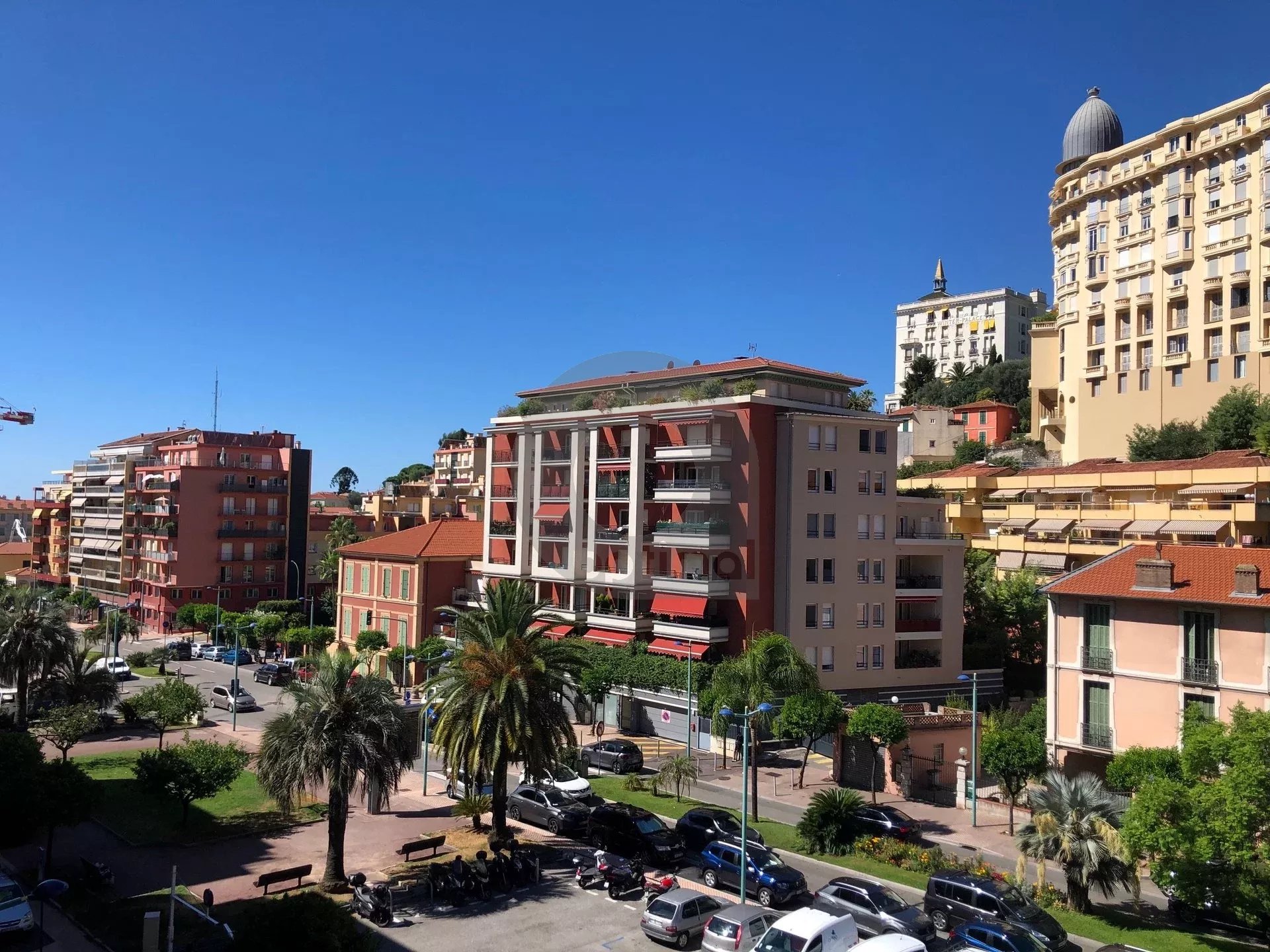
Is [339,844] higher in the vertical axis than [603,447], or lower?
lower

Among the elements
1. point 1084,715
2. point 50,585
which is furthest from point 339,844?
point 50,585

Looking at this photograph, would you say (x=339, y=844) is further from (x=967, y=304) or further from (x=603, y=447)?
(x=967, y=304)

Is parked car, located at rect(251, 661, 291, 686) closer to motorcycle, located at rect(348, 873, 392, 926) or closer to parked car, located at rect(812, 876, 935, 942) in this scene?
motorcycle, located at rect(348, 873, 392, 926)

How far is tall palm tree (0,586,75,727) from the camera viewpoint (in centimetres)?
3959

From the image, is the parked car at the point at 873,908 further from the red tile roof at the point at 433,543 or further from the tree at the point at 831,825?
the red tile roof at the point at 433,543

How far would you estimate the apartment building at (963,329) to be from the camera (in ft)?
485

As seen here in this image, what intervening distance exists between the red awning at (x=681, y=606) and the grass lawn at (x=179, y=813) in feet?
69.2

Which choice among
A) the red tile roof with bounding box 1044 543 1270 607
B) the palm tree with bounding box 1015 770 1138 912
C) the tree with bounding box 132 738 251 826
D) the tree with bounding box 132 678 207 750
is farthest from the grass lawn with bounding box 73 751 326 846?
the red tile roof with bounding box 1044 543 1270 607

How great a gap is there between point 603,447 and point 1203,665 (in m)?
33.9

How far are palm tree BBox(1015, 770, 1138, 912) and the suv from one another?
1541mm

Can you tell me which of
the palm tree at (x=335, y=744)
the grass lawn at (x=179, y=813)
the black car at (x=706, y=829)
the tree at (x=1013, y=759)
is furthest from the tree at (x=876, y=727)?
the grass lawn at (x=179, y=813)

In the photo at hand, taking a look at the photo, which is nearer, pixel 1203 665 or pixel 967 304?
pixel 1203 665

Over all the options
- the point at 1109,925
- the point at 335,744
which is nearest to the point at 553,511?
the point at 335,744

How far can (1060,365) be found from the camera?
276ft
